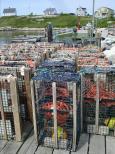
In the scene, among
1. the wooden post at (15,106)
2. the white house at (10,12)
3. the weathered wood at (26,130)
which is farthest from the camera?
the white house at (10,12)

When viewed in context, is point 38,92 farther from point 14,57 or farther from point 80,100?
point 14,57

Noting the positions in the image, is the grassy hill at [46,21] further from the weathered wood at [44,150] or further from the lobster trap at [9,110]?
the weathered wood at [44,150]

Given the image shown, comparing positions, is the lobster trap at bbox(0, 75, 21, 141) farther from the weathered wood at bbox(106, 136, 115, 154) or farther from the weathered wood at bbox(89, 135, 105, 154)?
the weathered wood at bbox(106, 136, 115, 154)

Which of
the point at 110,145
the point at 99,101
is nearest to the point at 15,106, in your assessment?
the point at 99,101

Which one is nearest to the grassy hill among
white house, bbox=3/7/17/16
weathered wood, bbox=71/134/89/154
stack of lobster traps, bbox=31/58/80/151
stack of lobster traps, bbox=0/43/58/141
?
white house, bbox=3/7/17/16

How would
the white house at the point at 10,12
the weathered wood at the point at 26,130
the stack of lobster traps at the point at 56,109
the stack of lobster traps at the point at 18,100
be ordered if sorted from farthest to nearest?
the white house at the point at 10,12, the weathered wood at the point at 26,130, the stack of lobster traps at the point at 18,100, the stack of lobster traps at the point at 56,109

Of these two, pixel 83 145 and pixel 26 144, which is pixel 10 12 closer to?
pixel 26 144

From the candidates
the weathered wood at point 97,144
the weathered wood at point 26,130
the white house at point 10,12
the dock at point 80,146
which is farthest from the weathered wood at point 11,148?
the white house at point 10,12

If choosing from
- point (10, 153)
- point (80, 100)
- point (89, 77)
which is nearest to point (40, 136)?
point (10, 153)
